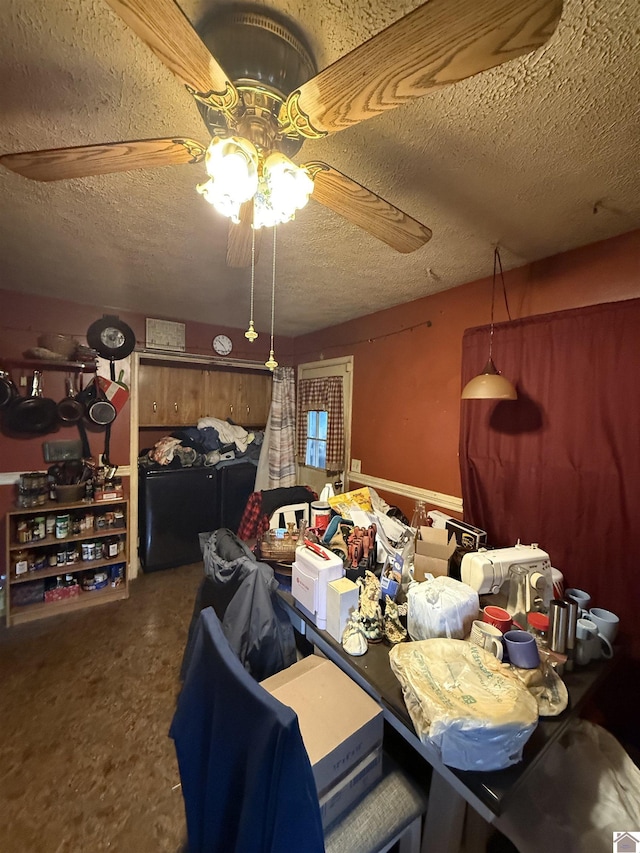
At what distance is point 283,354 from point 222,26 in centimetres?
314

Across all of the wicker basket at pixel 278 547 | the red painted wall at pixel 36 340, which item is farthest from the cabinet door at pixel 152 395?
the wicker basket at pixel 278 547

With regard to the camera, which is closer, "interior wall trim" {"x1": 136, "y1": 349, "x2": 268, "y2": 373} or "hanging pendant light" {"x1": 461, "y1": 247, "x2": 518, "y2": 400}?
"hanging pendant light" {"x1": 461, "y1": 247, "x2": 518, "y2": 400}

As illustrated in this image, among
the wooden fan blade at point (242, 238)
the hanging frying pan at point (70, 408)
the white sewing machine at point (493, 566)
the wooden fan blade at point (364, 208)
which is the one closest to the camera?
the wooden fan blade at point (364, 208)

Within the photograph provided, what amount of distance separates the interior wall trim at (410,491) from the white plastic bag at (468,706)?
4.39 feet

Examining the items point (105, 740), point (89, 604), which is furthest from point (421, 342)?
point (89, 604)

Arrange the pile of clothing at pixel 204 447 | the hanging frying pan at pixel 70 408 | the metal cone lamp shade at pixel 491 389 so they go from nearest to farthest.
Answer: the metal cone lamp shade at pixel 491 389
the hanging frying pan at pixel 70 408
the pile of clothing at pixel 204 447

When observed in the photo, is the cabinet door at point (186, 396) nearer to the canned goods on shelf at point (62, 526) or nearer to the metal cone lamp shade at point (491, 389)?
the canned goods on shelf at point (62, 526)

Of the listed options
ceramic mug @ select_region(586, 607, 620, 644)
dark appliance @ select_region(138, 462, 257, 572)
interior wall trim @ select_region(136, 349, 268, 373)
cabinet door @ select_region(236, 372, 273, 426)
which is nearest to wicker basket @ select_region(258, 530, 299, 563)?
ceramic mug @ select_region(586, 607, 620, 644)

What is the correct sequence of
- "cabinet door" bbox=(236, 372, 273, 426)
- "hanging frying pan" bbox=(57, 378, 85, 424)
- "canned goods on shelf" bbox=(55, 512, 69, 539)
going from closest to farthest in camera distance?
"canned goods on shelf" bbox=(55, 512, 69, 539) → "hanging frying pan" bbox=(57, 378, 85, 424) → "cabinet door" bbox=(236, 372, 273, 426)

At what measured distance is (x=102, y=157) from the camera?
0.80 metres

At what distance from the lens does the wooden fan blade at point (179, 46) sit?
0.50 metres

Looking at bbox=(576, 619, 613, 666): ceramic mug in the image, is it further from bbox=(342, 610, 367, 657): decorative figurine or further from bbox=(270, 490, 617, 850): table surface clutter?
bbox=(342, 610, 367, 657): decorative figurine

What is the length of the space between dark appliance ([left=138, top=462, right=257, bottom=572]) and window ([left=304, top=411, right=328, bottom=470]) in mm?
801

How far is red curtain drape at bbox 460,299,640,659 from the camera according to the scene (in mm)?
1449
